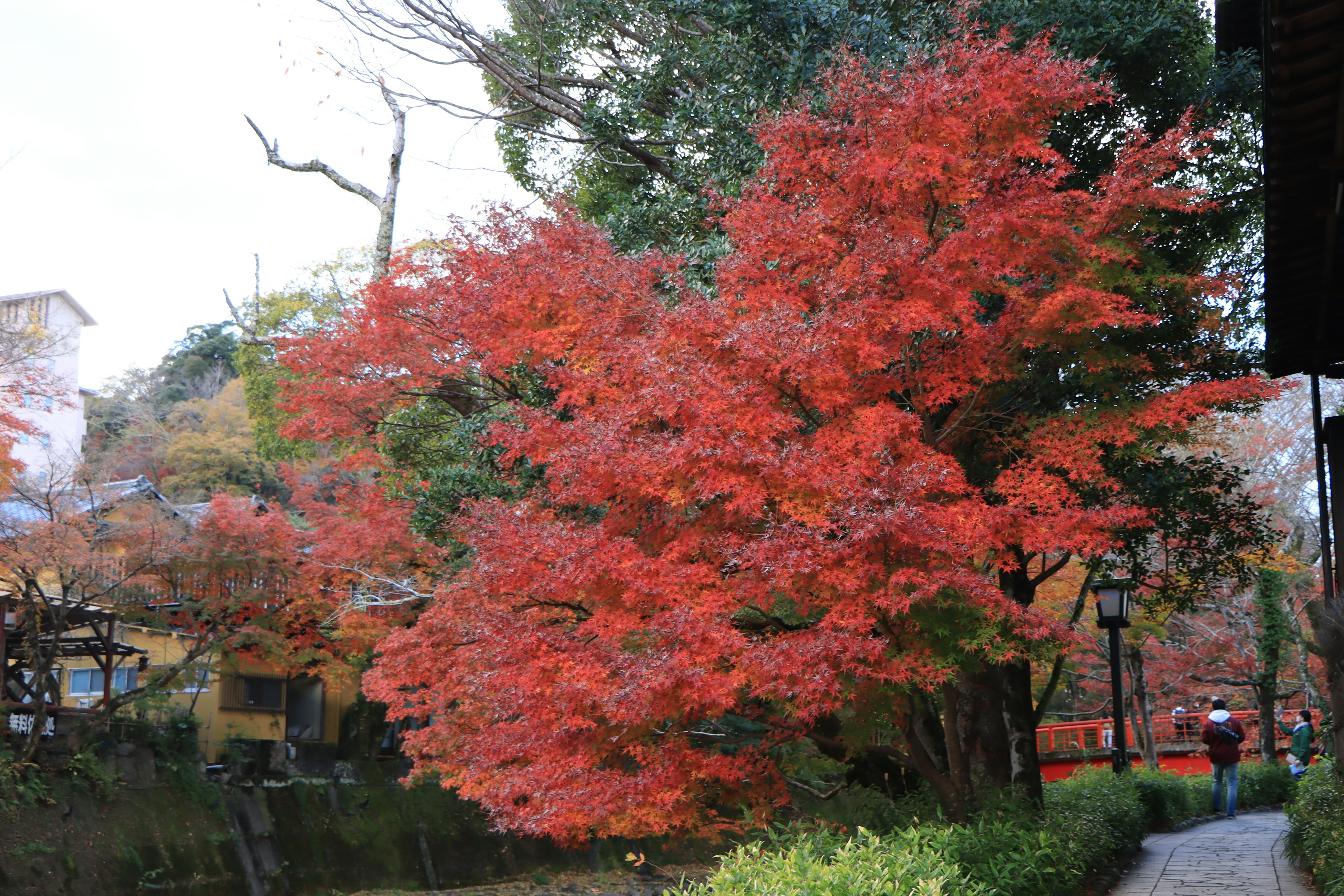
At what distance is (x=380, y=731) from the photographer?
1032 inches

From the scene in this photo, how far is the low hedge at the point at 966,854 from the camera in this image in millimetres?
5664

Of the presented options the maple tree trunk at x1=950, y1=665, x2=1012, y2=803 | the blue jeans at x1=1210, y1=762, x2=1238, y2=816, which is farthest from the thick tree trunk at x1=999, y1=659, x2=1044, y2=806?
the blue jeans at x1=1210, y1=762, x2=1238, y2=816

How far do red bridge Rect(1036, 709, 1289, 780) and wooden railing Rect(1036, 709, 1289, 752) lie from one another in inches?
0.6

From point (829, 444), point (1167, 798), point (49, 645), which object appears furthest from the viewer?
point (49, 645)

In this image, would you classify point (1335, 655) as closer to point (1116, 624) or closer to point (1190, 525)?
point (1190, 525)

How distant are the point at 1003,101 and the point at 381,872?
20.8m

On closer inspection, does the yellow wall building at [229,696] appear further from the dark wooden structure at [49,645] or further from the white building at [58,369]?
the white building at [58,369]

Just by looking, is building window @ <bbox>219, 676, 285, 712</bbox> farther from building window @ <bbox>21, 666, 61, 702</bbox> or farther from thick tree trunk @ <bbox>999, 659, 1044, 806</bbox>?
thick tree trunk @ <bbox>999, 659, 1044, 806</bbox>

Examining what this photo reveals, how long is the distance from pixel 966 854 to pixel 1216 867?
4.16m

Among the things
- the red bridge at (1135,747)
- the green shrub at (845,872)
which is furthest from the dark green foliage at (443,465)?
the red bridge at (1135,747)

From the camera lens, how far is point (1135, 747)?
2469 centimetres

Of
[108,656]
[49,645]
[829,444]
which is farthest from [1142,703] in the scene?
[49,645]

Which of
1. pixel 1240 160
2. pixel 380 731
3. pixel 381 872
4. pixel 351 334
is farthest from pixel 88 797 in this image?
pixel 1240 160

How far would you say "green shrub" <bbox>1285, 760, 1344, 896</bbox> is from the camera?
25.2ft
